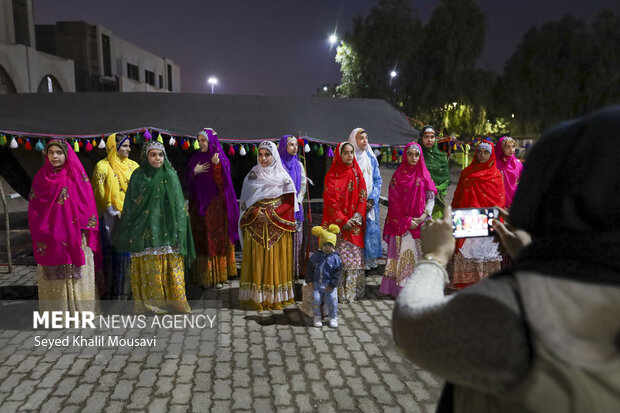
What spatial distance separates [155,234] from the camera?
473 centimetres

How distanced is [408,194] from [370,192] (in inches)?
26.2

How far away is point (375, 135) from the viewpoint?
7289mm

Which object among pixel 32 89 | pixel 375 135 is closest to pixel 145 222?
pixel 375 135

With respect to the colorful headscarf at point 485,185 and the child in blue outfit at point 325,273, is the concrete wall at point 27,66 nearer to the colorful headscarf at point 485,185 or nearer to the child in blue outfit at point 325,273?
the child in blue outfit at point 325,273

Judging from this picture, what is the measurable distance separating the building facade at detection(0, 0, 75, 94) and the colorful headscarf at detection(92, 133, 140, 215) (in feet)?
49.3

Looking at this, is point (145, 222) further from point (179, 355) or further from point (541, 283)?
point (541, 283)

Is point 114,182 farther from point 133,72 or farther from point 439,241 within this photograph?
point 133,72

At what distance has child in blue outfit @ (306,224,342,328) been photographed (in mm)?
4527

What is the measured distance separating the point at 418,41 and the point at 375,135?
17.1 meters

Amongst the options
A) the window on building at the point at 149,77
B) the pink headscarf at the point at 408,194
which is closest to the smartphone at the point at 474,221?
the pink headscarf at the point at 408,194

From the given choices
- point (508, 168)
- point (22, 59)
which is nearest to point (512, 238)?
point (508, 168)

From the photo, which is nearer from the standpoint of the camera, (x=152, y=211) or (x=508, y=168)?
(x=152, y=211)

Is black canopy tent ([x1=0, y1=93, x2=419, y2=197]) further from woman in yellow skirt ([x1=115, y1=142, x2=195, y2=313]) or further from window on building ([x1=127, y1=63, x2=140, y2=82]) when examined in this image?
window on building ([x1=127, y1=63, x2=140, y2=82])

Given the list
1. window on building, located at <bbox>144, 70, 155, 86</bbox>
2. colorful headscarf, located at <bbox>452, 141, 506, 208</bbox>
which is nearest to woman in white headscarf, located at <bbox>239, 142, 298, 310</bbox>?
colorful headscarf, located at <bbox>452, 141, 506, 208</bbox>
